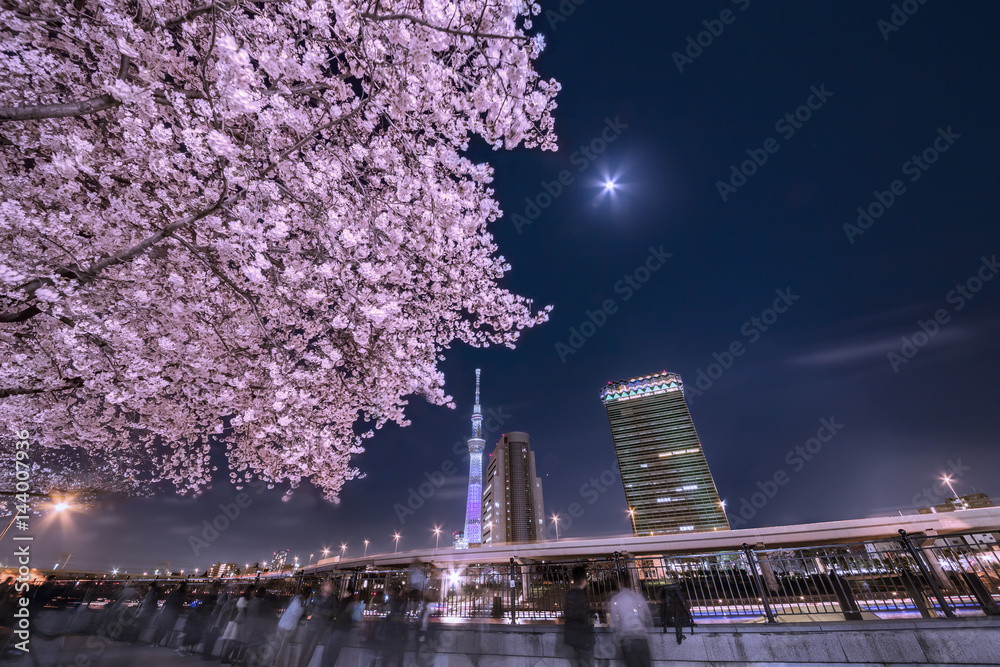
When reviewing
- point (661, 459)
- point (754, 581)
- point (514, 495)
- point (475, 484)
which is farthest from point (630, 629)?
point (514, 495)

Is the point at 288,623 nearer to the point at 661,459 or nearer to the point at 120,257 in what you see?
the point at 120,257

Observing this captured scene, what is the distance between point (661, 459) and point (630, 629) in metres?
146

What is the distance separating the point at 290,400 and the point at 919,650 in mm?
13036

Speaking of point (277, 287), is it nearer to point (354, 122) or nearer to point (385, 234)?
point (385, 234)

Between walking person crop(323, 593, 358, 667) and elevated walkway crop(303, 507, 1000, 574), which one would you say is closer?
walking person crop(323, 593, 358, 667)

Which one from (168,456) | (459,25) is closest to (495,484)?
(168,456)

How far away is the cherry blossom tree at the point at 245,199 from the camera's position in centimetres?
621

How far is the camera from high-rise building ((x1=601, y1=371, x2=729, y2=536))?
12550cm

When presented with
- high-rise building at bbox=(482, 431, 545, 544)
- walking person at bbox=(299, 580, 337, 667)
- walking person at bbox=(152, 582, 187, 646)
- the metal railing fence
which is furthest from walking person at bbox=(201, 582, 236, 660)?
high-rise building at bbox=(482, 431, 545, 544)

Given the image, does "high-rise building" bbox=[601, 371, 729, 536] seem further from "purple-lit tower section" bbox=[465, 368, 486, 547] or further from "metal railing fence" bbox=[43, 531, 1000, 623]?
"metal railing fence" bbox=[43, 531, 1000, 623]

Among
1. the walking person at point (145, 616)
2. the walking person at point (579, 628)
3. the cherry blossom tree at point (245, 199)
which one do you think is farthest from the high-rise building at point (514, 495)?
the walking person at point (579, 628)

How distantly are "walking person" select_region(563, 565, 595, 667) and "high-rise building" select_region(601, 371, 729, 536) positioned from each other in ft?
450

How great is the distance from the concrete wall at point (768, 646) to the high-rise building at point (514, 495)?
7258 inches

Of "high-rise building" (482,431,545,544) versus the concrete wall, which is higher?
"high-rise building" (482,431,545,544)
